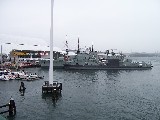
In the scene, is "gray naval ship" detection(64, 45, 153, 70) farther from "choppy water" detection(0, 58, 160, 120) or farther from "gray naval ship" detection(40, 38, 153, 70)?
"choppy water" detection(0, 58, 160, 120)

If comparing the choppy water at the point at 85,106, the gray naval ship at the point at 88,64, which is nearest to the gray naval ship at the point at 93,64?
the gray naval ship at the point at 88,64

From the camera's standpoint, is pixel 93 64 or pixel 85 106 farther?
pixel 93 64

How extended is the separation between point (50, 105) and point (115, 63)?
286 ft

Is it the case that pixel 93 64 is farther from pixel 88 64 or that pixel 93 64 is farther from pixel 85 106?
pixel 85 106

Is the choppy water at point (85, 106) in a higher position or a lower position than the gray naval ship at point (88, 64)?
lower

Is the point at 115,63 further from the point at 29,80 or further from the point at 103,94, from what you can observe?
the point at 103,94

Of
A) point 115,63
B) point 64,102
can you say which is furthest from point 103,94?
point 115,63

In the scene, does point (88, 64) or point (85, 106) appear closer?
point (85, 106)

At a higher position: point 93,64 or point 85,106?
point 93,64

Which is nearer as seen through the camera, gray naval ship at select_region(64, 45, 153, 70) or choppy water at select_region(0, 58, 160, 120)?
choppy water at select_region(0, 58, 160, 120)

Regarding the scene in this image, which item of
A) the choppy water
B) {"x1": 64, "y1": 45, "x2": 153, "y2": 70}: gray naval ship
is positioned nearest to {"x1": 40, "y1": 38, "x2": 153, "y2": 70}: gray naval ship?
{"x1": 64, "y1": 45, "x2": 153, "y2": 70}: gray naval ship

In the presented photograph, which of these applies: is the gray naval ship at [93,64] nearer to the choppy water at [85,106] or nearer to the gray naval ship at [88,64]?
the gray naval ship at [88,64]

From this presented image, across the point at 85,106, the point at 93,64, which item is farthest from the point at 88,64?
the point at 85,106

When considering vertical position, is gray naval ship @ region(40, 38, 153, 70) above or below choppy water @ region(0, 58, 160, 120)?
above
